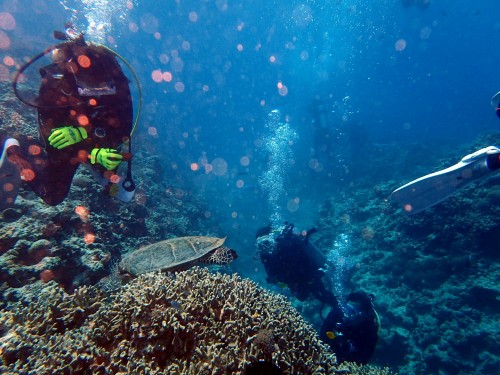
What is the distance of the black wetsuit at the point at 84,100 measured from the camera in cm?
349

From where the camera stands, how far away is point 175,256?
429cm

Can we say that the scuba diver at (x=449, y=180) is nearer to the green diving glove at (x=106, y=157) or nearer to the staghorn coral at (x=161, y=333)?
the staghorn coral at (x=161, y=333)

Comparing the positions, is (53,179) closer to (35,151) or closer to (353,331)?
(35,151)

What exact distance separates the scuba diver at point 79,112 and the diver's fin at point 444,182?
6.71 m

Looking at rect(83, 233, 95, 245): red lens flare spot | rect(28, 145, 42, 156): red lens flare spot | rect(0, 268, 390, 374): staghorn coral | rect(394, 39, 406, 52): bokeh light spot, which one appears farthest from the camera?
rect(394, 39, 406, 52): bokeh light spot

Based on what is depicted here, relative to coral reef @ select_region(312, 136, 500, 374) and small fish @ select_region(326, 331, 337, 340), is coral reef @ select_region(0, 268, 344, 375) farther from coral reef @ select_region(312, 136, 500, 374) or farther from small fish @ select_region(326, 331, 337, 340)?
coral reef @ select_region(312, 136, 500, 374)

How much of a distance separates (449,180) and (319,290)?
14.6 feet

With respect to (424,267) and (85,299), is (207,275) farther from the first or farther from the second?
(424,267)

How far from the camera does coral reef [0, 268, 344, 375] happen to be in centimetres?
232

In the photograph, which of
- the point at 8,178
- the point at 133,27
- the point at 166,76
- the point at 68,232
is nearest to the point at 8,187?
the point at 8,178

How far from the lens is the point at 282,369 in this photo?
243 centimetres

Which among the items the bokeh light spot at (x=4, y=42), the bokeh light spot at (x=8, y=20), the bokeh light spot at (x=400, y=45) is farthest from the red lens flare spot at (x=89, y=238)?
the bokeh light spot at (x=400, y=45)

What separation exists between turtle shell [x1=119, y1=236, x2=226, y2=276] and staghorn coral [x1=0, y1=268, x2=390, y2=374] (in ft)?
2.50

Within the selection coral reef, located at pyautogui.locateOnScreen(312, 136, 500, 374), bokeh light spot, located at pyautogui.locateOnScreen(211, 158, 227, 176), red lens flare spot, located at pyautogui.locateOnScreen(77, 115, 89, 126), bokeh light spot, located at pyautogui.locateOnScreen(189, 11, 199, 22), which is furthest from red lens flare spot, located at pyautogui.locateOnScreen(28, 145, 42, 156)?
bokeh light spot, located at pyautogui.locateOnScreen(189, 11, 199, 22)
